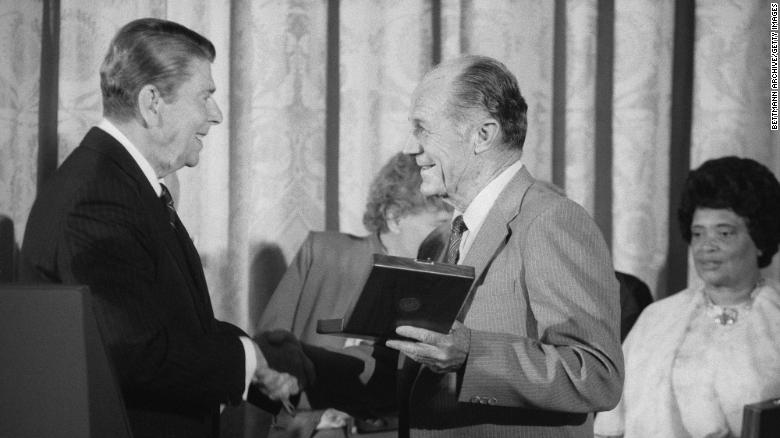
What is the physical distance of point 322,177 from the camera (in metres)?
3.05

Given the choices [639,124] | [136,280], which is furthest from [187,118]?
[639,124]

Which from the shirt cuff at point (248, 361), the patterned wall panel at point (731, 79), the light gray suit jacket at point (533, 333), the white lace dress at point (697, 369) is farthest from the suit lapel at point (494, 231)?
the patterned wall panel at point (731, 79)

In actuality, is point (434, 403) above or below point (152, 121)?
below

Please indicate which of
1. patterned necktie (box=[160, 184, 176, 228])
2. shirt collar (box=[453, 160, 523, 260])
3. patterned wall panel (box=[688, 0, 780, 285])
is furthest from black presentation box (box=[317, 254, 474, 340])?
patterned wall panel (box=[688, 0, 780, 285])

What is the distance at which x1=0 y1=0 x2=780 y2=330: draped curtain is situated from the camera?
286 centimetres

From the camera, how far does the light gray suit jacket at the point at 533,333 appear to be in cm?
148

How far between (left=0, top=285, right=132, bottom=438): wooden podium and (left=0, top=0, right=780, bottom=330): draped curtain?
73.9 inches

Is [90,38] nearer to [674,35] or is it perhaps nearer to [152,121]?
[152,121]

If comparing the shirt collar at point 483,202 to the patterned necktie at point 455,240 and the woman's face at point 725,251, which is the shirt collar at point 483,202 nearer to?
the patterned necktie at point 455,240

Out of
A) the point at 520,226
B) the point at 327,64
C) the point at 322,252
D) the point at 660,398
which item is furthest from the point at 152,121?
the point at 660,398

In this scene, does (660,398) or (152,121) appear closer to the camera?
(152,121)

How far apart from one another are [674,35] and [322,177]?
53.3 inches

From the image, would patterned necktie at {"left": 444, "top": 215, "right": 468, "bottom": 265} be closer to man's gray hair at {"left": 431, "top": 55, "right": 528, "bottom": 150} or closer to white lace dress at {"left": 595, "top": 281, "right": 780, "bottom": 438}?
man's gray hair at {"left": 431, "top": 55, "right": 528, "bottom": 150}

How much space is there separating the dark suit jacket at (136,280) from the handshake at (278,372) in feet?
0.32
